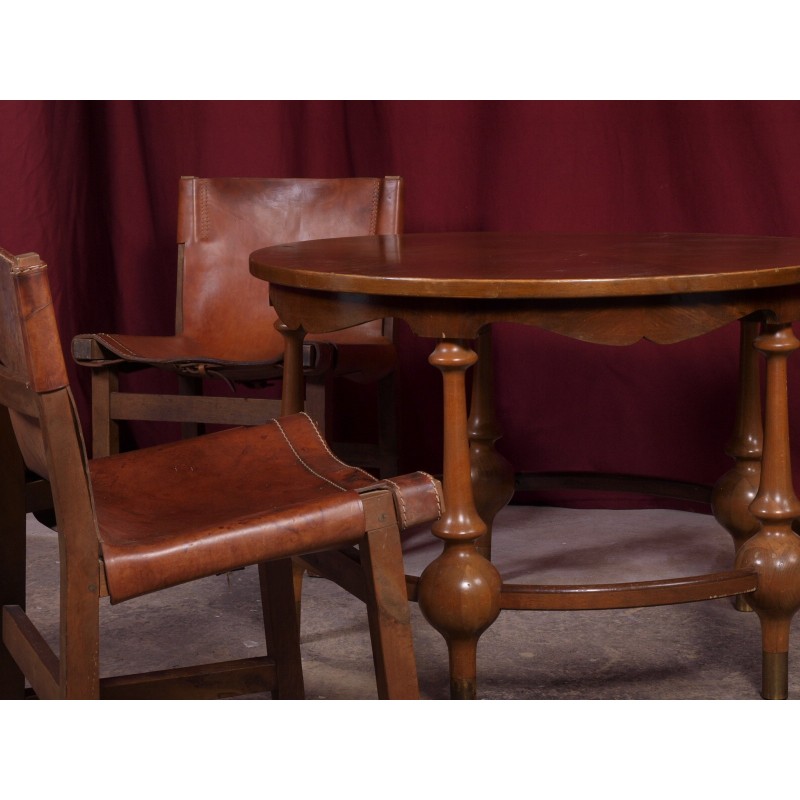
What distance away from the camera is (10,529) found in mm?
1826

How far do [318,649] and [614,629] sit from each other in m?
0.60

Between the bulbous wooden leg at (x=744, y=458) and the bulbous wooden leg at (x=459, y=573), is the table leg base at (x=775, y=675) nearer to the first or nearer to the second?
the bulbous wooden leg at (x=744, y=458)

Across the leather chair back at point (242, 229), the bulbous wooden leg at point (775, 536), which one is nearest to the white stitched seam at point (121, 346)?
the leather chair back at point (242, 229)

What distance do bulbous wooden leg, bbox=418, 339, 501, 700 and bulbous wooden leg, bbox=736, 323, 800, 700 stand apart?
0.46 m

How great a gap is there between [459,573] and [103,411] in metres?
1.08

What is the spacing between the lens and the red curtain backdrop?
303cm

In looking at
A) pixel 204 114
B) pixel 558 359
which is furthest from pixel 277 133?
pixel 558 359

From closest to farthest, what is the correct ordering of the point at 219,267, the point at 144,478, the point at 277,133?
the point at 144,478
the point at 219,267
the point at 277,133

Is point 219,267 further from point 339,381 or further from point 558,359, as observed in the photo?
point 558,359

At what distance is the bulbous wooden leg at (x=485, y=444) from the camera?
8.61 feet

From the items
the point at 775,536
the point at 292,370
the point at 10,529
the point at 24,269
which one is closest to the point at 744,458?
the point at 775,536

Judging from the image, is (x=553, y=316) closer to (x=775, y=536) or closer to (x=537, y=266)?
(x=537, y=266)

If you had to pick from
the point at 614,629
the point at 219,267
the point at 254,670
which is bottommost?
the point at 614,629

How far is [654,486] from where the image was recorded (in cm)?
261
